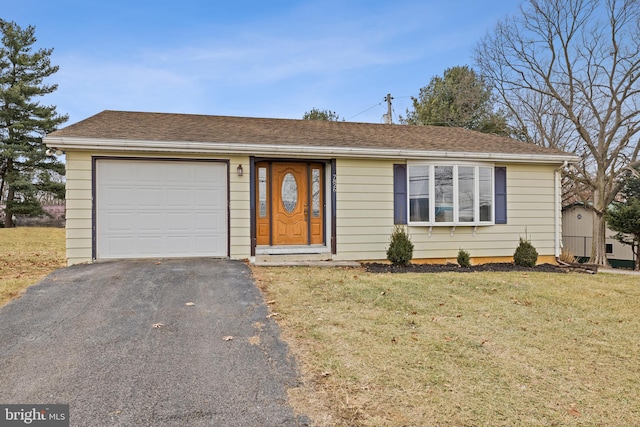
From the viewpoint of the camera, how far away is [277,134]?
9078 mm

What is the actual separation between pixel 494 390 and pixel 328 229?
606 centimetres

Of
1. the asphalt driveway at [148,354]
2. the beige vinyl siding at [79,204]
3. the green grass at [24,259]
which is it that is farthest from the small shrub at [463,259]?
the green grass at [24,259]

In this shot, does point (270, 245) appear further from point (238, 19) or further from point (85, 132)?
point (238, 19)

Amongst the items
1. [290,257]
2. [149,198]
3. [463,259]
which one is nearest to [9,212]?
[149,198]

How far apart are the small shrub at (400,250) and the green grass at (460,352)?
5.32ft

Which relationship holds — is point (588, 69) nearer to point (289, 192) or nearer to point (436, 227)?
point (436, 227)

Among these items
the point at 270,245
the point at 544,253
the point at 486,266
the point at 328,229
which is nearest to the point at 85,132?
the point at 270,245

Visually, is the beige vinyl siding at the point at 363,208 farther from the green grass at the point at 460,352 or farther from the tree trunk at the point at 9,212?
the tree trunk at the point at 9,212

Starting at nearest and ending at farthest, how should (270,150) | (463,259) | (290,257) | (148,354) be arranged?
(148,354) → (270,150) → (290,257) → (463,259)

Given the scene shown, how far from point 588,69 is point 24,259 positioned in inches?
733

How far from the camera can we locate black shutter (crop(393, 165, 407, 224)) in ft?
29.0

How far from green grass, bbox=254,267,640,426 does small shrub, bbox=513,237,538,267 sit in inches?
84.0

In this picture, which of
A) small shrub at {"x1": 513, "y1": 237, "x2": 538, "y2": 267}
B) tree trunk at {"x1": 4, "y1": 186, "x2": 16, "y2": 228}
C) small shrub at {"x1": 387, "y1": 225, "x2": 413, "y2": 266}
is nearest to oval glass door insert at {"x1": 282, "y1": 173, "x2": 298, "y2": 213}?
small shrub at {"x1": 387, "y1": 225, "x2": 413, "y2": 266}

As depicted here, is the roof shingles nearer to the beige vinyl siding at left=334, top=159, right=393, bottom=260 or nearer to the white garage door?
the beige vinyl siding at left=334, top=159, right=393, bottom=260
